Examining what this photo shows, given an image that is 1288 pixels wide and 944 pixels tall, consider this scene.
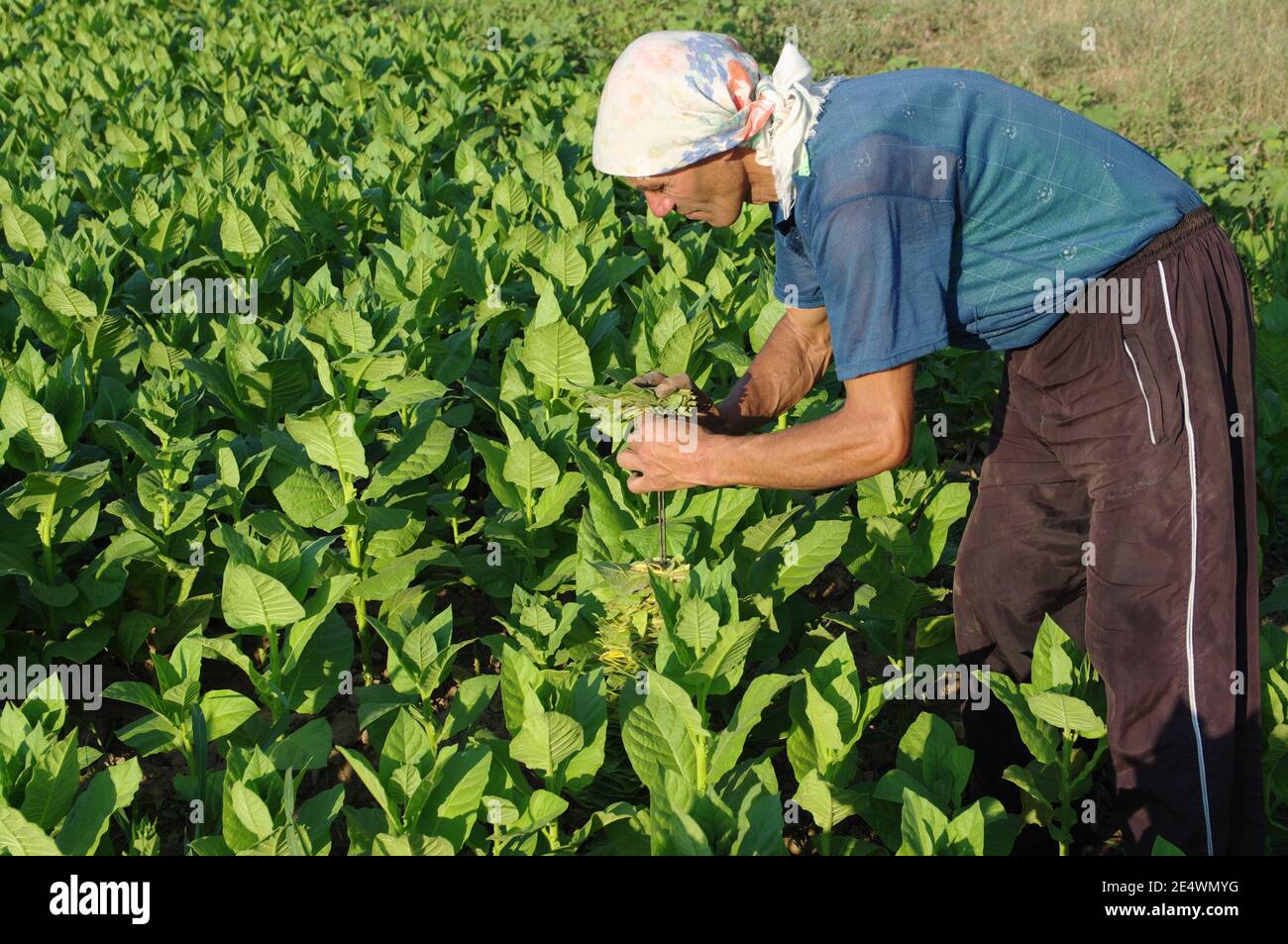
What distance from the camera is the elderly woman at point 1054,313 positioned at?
2.54 metres

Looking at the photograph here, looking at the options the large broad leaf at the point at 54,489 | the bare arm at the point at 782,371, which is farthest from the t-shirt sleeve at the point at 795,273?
the large broad leaf at the point at 54,489

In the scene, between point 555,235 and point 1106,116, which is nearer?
point 555,235

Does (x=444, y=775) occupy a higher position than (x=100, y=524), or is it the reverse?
(x=100, y=524)

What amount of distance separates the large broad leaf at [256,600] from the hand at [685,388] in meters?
0.96

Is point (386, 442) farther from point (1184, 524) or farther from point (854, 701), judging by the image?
point (1184, 524)

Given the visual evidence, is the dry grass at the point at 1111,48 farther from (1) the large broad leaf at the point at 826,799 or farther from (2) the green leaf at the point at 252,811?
(2) the green leaf at the point at 252,811

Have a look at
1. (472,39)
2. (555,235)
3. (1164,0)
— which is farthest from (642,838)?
(1164,0)

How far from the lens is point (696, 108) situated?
2.56 meters

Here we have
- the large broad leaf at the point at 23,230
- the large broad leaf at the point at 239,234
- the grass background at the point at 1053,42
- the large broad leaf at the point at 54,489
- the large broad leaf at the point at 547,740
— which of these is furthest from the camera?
the grass background at the point at 1053,42

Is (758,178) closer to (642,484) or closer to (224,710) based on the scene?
(642,484)

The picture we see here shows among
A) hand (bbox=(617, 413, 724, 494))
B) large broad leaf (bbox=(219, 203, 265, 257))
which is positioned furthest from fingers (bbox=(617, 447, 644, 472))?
large broad leaf (bbox=(219, 203, 265, 257))

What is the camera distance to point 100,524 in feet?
13.4

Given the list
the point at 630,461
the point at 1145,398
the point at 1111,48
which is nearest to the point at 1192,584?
the point at 1145,398
